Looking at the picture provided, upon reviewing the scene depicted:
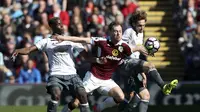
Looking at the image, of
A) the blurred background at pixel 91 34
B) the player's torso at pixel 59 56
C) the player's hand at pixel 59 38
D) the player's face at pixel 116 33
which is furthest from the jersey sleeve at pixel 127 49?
the blurred background at pixel 91 34

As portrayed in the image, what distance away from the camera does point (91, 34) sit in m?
20.9

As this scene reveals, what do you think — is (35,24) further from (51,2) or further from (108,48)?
(108,48)

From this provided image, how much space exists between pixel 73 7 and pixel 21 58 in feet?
8.46

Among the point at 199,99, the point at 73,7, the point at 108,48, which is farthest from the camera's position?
the point at 73,7

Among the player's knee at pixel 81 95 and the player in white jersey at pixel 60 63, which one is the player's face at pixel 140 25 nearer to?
the player in white jersey at pixel 60 63

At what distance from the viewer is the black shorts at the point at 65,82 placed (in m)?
13.7

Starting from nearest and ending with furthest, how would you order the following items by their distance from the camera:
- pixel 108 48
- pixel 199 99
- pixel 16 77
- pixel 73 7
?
1. pixel 108 48
2. pixel 199 99
3. pixel 16 77
4. pixel 73 7

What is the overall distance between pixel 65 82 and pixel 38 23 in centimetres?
748

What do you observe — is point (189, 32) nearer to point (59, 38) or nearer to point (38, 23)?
point (38, 23)

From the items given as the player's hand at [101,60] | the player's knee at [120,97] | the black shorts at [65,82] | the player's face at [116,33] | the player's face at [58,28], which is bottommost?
the player's knee at [120,97]

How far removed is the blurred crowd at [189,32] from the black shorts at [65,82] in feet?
23.3

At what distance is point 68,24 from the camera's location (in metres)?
21.2

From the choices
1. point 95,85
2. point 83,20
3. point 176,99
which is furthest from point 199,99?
point 95,85

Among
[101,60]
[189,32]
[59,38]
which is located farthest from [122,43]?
[189,32]
